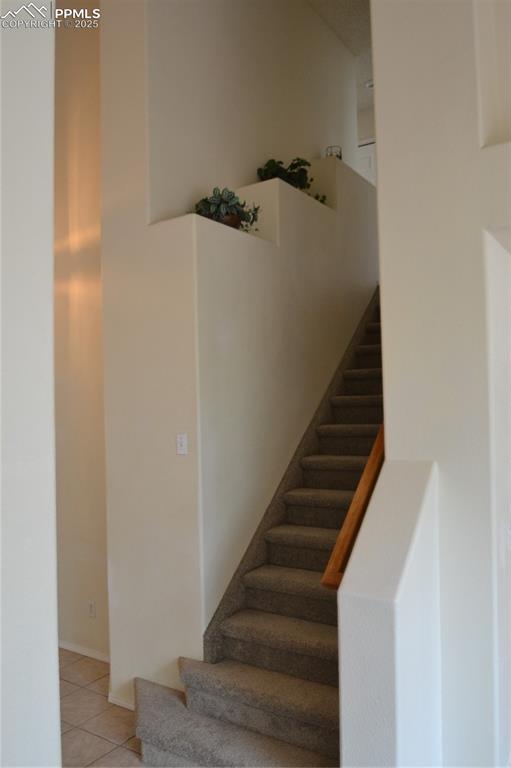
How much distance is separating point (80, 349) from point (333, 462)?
6.22 feet

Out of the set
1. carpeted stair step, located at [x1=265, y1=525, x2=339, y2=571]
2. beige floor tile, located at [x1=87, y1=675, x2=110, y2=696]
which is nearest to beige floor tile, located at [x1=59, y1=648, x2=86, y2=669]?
beige floor tile, located at [x1=87, y1=675, x2=110, y2=696]

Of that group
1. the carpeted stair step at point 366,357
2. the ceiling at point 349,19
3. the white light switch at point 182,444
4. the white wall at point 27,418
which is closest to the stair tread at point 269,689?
the white light switch at point 182,444

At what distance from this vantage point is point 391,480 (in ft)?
6.95

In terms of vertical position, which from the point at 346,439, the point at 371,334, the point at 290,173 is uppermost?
the point at 290,173

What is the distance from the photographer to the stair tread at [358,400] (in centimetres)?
403

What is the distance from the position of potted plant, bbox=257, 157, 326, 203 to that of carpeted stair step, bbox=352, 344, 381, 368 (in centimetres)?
124

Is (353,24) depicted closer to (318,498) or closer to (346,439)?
(346,439)

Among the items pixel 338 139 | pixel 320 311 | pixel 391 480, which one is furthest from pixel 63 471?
pixel 338 139

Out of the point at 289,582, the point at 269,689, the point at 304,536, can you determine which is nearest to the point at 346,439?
the point at 304,536

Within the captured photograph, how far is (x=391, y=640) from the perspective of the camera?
5.58 feet

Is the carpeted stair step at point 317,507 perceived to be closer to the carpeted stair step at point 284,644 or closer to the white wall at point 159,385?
the white wall at point 159,385

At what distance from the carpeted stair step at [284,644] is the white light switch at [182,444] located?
2.98 feet

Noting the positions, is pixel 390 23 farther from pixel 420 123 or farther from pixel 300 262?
pixel 300 262

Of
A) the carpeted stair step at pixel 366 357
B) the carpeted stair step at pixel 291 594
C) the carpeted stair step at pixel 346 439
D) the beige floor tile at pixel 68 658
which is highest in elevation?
the carpeted stair step at pixel 366 357
